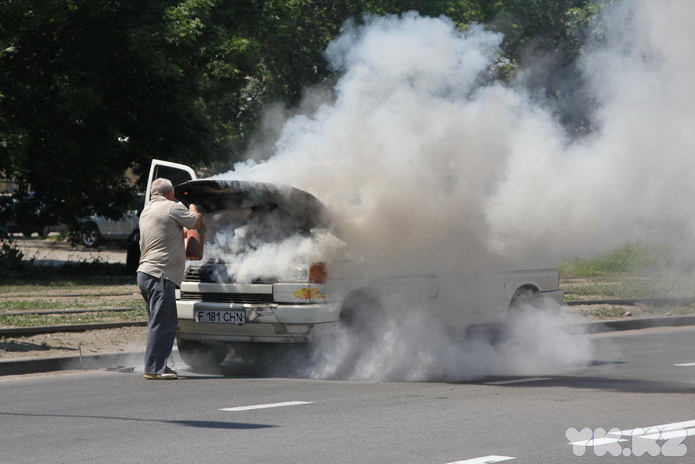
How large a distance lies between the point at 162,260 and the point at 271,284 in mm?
1048

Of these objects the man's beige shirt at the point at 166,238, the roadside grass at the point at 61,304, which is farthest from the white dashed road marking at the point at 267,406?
the roadside grass at the point at 61,304

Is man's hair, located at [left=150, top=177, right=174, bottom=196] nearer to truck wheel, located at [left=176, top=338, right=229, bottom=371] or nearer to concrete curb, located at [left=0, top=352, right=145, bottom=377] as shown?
truck wheel, located at [left=176, top=338, right=229, bottom=371]

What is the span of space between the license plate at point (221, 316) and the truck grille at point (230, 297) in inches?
4.6

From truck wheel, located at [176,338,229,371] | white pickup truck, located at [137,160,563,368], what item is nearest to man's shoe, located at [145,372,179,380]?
white pickup truck, located at [137,160,563,368]

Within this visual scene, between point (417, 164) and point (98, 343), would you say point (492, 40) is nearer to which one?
point (417, 164)

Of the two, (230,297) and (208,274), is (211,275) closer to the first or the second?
(208,274)

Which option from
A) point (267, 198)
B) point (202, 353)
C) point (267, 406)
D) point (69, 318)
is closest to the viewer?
point (267, 406)

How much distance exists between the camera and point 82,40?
20344 millimetres

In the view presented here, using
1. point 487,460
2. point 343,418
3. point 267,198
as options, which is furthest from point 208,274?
point 487,460

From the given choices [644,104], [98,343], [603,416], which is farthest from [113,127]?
[603,416]

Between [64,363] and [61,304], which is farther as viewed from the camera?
[61,304]

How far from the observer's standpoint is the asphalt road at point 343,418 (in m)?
6.37

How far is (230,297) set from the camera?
9.59 m

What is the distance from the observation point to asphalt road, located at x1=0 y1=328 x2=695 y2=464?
6.37 m
